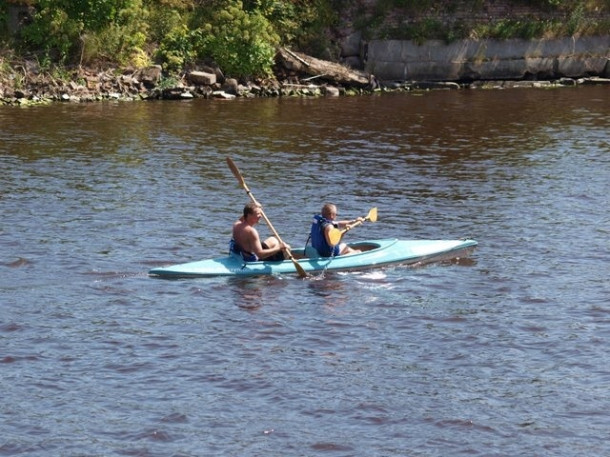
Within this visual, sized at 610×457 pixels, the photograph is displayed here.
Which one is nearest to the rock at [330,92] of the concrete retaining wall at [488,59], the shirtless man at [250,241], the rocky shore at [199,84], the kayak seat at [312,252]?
the rocky shore at [199,84]

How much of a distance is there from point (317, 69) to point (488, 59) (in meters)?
5.89

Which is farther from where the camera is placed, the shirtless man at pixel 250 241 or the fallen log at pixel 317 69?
the fallen log at pixel 317 69

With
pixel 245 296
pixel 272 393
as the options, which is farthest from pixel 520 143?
pixel 272 393

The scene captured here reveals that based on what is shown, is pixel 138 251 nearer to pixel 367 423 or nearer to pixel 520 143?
pixel 367 423

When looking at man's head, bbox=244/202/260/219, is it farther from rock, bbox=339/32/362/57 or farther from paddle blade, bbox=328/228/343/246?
rock, bbox=339/32/362/57

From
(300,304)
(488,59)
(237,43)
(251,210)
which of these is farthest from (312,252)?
(488,59)

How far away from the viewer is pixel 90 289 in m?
16.8

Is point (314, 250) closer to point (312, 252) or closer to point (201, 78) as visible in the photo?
point (312, 252)

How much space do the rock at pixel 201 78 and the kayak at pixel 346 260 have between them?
1772 cm

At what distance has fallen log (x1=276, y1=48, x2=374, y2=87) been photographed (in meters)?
36.9

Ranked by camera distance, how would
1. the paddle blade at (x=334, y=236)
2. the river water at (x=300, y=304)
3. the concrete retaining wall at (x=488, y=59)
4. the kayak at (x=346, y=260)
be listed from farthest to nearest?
Result: the concrete retaining wall at (x=488, y=59)
the paddle blade at (x=334, y=236)
the kayak at (x=346, y=260)
the river water at (x=300, y=304)

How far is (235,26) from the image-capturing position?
35719mm

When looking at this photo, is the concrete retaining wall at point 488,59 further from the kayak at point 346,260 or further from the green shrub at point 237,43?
the kayak at point 346,260

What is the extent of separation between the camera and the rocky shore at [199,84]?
111ft
